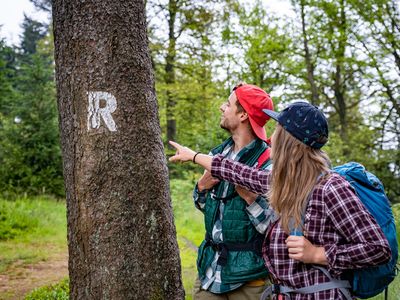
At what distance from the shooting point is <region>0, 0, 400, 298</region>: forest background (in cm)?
1341

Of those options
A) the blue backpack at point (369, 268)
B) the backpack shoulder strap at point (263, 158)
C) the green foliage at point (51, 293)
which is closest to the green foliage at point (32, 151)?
the green foliage at point (51, 293)

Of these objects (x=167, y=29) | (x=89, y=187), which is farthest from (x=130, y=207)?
(x=167, y=29)

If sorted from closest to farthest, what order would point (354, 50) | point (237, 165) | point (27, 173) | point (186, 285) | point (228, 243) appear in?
1. point (237, 165)
2. point (228, 243)
3. point (186, 285)
4. point (27, 173)
5. point (354, 50)

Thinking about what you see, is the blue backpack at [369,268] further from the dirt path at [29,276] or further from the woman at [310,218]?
the dirt path at [29,276]

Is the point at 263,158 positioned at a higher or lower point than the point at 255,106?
lower

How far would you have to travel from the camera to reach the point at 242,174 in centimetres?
247

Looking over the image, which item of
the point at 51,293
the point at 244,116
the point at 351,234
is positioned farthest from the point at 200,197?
the point at 51,293

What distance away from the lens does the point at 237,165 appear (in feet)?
8.19

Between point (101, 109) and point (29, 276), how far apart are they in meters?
4.94

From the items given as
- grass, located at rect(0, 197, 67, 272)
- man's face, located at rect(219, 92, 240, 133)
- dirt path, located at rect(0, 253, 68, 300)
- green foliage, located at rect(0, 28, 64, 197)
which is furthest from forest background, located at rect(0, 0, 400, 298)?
man's face, located at rect(219, 92, 240, 133)

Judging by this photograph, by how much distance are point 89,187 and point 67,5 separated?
1125mm

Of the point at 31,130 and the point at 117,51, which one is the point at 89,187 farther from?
the point at 31,130

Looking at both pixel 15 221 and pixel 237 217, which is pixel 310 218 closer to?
pixel 237 217

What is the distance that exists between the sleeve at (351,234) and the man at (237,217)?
0.69 meters
